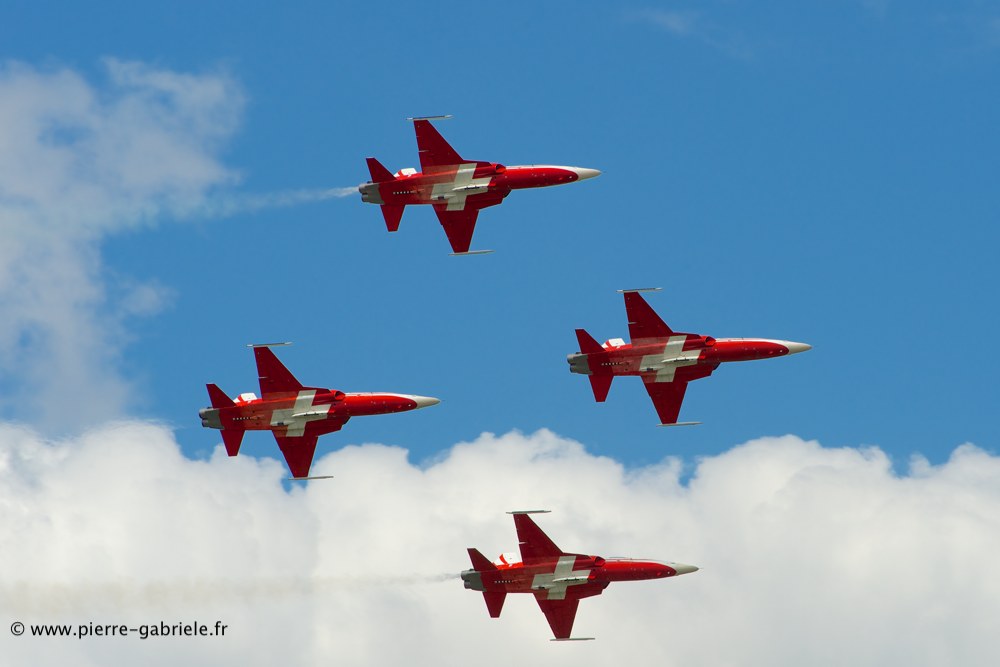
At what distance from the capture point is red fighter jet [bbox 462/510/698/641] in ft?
546

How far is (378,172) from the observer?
168m

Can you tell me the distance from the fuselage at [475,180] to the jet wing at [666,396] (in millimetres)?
13109

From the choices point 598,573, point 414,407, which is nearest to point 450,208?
point 414,407

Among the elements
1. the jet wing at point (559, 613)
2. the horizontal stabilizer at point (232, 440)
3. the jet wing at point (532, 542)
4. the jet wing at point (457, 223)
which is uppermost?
the jet wing at point (457, 223)

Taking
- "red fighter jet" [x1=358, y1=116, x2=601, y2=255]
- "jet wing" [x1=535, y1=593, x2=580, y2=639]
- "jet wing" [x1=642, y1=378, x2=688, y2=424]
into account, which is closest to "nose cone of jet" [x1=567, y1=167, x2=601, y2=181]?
"red fighter jet" [x1=358, y1=116, x2=601, y2=255]

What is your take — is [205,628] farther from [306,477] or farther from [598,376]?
[598,376]

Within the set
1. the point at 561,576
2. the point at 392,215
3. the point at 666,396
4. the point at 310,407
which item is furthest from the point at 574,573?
the point at 392,215

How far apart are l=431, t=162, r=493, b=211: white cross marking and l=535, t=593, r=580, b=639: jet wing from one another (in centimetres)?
2378

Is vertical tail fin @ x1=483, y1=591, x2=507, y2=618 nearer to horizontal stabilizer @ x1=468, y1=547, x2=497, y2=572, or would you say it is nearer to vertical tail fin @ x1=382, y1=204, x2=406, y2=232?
horizontal stabilizer @ x1=468, y1=547, x2=497, y2=572

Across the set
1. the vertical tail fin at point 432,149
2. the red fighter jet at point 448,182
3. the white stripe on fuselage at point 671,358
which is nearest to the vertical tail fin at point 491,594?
the white stripe on fuselage at point 671,358

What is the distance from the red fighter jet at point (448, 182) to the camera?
168500 millimetres

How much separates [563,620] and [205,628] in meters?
21.0

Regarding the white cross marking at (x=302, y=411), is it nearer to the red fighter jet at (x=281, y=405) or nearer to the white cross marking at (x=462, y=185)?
the red fighter jet at (x=281, y=405)

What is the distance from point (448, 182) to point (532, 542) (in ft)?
70.7
